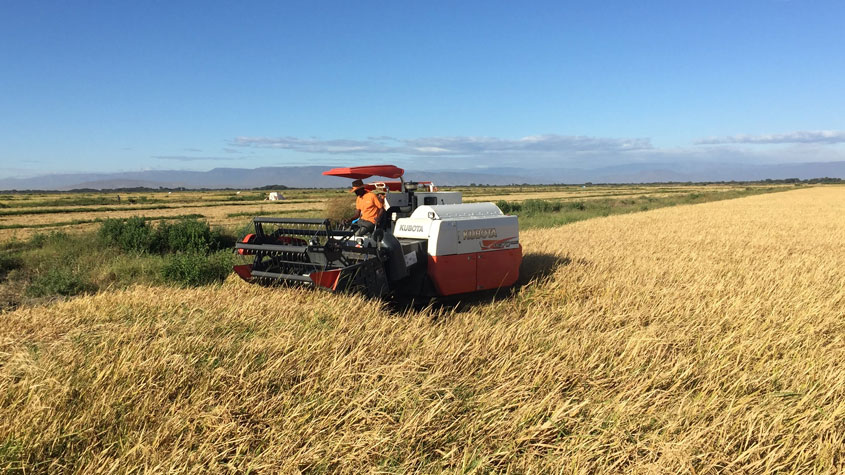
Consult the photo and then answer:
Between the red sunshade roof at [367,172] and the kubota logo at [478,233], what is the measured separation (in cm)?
137

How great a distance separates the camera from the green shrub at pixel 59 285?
364 inches

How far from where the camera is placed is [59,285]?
9281 millimetres

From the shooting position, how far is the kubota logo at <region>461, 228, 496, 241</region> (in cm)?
718

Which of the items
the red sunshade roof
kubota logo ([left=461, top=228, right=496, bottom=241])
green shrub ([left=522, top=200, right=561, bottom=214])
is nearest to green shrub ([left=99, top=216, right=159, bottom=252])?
the red sunshade roof

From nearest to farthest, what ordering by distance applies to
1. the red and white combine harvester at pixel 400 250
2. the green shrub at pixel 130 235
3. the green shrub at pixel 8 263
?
the red and white combine harvester at pixel 400 250
the green shrub at pixel 8 263
the green shrub at pixel 130 235

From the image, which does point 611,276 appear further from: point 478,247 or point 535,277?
point 478,247

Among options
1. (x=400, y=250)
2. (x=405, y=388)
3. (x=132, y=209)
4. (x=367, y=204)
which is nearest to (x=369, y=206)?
(x=367, y=204)

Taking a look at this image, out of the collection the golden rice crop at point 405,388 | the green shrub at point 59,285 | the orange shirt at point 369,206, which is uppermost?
the orange shirt at point 369,206

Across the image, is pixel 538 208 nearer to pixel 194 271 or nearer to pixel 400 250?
pixel 194 271

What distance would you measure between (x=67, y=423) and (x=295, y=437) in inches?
46.0

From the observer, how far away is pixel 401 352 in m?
4.11

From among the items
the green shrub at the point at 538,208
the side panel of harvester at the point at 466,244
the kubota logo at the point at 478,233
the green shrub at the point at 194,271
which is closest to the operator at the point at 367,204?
the side panel of harvester at the point at 466,244

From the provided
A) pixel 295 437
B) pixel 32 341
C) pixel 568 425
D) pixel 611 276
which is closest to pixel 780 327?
pixel 611 276

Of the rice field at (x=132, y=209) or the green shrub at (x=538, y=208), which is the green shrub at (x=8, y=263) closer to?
the rice field at (x=132, y=209)
